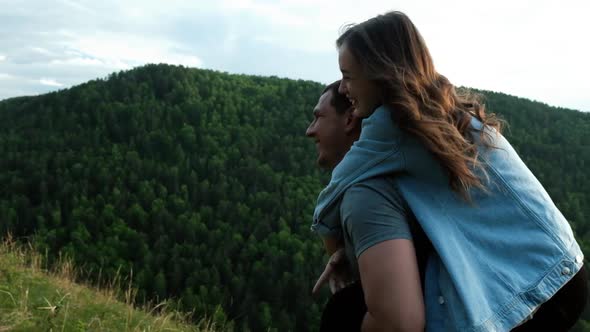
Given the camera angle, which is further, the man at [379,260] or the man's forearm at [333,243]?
the man's forearm at [333,243]

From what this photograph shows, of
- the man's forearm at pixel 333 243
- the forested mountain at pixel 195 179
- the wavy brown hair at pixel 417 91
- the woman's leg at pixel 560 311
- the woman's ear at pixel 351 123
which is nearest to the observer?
the wavy brown hair at pixel 417 91

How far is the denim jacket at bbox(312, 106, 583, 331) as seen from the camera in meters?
1.69

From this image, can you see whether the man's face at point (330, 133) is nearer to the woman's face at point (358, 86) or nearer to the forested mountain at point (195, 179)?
the woman's face at point (358, 86)

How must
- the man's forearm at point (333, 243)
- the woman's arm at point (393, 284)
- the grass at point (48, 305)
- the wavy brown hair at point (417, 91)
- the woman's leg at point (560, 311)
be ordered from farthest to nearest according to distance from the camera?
the grass at point (48, 305) < the man's forearm at point (333, 243) < the woman's leg at point (560, 311) < the wavy brown hair at point (417, 91) < the woman's arm at point (393, 284)

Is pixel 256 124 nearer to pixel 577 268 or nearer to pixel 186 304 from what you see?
pixel 186 304

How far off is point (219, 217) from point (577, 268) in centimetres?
5123

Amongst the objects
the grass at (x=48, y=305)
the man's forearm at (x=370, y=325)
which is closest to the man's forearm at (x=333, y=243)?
the man's forearm at (x=370, y=325)

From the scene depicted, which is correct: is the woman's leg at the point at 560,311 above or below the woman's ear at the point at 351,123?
below

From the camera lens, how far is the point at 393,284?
1.62 meters

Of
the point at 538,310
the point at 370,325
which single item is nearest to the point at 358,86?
the point at 370,325

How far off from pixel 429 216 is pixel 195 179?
186ft

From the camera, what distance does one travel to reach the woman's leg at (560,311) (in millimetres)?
1847

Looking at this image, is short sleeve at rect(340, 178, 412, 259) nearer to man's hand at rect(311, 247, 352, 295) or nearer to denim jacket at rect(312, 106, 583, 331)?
denim jacket at rect(312, 106, 583, 331)

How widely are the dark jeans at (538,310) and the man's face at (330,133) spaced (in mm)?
539
